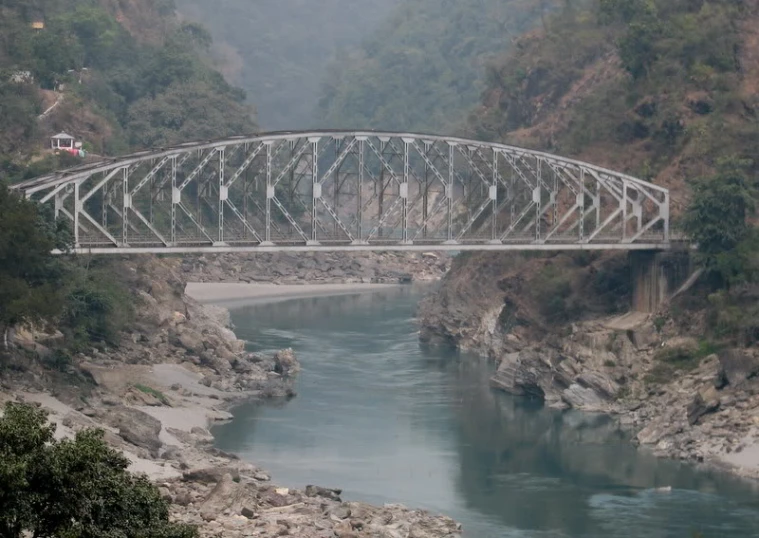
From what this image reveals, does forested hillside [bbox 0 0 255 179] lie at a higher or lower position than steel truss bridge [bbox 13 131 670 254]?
higher

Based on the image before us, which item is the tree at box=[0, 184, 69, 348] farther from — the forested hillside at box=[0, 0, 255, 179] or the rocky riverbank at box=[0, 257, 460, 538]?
the forested hillside at box=[0, 0, 255, 179]

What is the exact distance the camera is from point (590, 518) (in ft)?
149

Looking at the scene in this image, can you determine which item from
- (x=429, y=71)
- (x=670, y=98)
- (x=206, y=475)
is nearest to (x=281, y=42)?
(x=429, y=71)

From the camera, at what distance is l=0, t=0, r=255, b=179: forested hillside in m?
78.4

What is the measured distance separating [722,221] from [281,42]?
120m

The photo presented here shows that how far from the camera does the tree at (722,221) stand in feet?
199

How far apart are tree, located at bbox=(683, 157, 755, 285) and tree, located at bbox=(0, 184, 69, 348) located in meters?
20.4

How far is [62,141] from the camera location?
3098 inches

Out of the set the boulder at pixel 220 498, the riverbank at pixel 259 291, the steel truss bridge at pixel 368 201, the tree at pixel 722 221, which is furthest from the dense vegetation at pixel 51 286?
the riverbank at pixel 259 291

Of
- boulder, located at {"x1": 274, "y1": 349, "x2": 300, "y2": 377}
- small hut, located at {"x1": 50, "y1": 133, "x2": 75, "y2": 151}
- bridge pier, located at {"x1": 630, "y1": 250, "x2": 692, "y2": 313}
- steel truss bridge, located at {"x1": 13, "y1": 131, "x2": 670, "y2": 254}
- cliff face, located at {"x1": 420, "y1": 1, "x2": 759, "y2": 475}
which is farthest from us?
small hut, located at {"x1": 50, "y1": 133, "x2": 75, "y2": 151}

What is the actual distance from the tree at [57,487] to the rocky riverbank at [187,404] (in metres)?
10.1

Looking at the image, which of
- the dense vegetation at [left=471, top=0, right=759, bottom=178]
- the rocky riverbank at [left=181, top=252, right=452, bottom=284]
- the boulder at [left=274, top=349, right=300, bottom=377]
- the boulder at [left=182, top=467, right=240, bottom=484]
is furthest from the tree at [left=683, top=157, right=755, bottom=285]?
the rocky riverbank at [left=181, top=252, right=452, bottom=284]

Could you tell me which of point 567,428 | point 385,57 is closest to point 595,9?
point 567,428

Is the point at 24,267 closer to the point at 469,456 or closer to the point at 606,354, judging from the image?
the point at 469,456
